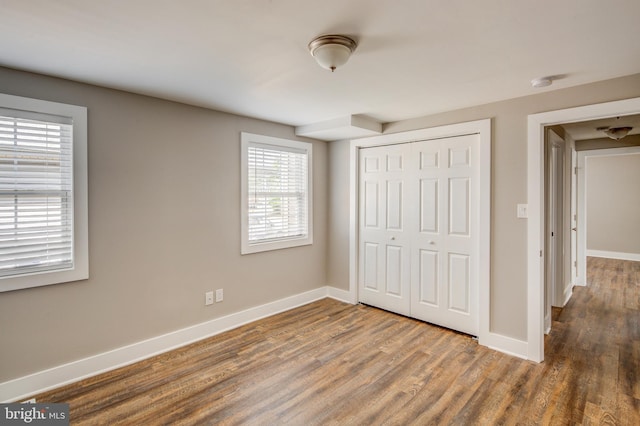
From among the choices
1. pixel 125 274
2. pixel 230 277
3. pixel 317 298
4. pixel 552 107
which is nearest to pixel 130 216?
pixel 125 274

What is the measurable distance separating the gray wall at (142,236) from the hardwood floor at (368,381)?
34 cm

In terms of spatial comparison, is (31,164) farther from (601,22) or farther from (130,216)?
(601,22)

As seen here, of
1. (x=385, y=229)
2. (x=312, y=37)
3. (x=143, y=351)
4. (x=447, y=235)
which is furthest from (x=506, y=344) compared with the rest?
(x=143, y=351)

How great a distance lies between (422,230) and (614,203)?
645cm

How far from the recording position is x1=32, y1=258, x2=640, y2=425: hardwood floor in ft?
7.00

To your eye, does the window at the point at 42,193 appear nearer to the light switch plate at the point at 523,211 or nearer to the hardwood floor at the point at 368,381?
the hardwood floor at the point at 368,381

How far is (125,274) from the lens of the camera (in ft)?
9.16

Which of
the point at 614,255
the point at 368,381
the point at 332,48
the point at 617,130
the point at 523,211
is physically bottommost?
the point at 368,381

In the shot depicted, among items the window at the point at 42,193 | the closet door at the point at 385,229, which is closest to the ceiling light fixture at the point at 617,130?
the closet door at the point at 385,229

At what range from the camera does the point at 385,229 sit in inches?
162

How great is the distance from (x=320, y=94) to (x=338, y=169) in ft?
5.67

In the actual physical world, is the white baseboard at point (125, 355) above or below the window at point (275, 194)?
below

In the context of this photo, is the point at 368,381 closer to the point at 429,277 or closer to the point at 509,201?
the point at 429,277

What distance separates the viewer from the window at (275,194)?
12.1ft
